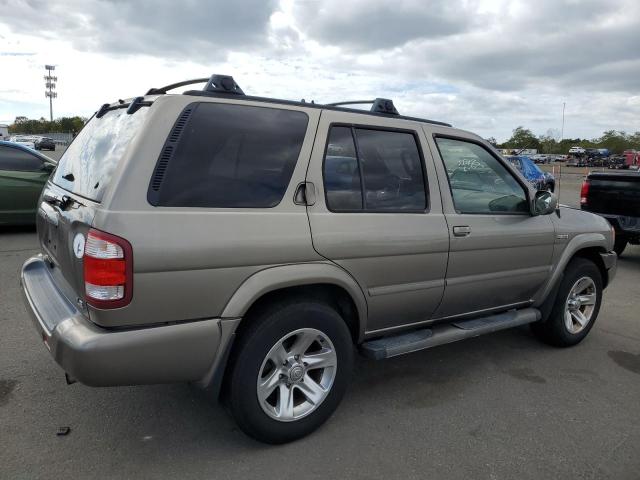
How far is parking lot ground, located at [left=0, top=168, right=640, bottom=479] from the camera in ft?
8.84

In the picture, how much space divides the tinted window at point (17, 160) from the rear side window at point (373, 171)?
288 inches

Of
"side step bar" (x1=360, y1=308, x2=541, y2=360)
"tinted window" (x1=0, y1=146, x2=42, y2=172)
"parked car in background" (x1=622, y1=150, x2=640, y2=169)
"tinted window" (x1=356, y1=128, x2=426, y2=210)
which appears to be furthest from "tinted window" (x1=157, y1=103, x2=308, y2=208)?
"parked car in background" (x1=622, y1=150, x2=640, y2=169)

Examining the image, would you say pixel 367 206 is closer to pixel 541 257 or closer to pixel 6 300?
pixel 541 257

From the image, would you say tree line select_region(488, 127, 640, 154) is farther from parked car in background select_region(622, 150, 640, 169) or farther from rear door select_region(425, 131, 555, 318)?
rear door select_region(425, 131, 555, 318)

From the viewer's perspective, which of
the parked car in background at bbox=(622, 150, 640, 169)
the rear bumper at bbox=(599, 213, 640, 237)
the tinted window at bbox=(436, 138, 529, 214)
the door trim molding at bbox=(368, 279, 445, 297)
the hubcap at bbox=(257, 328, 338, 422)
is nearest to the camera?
the hubcap at bbox=(257, 328, 338, 422)

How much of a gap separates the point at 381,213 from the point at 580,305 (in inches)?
101

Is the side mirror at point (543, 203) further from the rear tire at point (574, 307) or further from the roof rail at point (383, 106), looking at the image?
the roof rail at point (383, 106)

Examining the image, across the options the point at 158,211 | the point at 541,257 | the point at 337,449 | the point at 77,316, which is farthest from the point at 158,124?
the point at 541,257

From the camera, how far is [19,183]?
8336mm

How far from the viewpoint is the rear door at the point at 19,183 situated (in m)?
8.29

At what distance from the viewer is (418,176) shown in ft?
11.3

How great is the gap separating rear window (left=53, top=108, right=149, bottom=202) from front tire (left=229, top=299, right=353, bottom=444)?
3.50 ft

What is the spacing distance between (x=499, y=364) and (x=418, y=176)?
5.87 feet

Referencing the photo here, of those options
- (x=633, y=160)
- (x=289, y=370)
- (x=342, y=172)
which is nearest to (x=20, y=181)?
(x=342, y=172)
